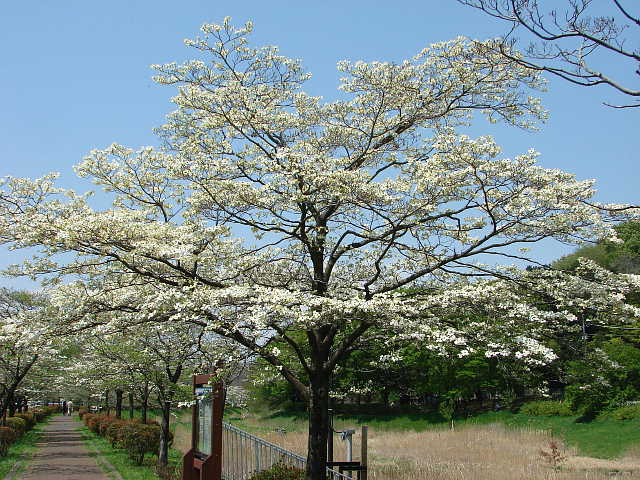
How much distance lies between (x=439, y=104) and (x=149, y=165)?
561 centimetres

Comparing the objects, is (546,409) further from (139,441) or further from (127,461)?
(127,461)

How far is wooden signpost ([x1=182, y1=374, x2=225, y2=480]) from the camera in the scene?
1036cm

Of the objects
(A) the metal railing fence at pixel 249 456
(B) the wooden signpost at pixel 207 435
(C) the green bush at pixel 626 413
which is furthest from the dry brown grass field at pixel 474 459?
(C) the green bush at pixel 626 413

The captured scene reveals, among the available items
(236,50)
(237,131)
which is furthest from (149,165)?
(236,50)

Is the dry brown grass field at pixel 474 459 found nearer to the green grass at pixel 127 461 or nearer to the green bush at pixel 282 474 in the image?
the green bush at pixel 282 474

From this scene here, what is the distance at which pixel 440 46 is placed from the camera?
10.6 m

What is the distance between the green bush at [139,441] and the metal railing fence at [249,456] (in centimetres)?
499

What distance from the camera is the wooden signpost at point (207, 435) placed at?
34.0 feet

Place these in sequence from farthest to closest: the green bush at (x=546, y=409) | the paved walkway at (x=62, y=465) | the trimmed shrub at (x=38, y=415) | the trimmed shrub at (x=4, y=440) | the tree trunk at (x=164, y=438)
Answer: the trimmed shrub at (x=38, y=415)
the green bush at (x=546, y=409)
the trimmed shrub at (x=4, y=440)
the tree trunk at (x=164, y=438)
the paved walkway at (x=62, y=465)

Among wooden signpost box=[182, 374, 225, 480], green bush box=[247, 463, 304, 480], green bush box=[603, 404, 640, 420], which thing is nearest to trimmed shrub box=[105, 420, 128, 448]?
wooden signpost box=[182, 374, 225, 480]

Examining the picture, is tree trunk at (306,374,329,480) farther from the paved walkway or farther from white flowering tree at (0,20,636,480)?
the paved walkway

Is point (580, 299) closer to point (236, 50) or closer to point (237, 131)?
point (237, 131)

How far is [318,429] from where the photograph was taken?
10.8 m

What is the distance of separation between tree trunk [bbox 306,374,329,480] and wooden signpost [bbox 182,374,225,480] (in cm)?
158
